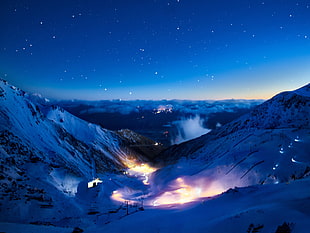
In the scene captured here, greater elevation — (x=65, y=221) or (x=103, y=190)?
(x=65, y=221)

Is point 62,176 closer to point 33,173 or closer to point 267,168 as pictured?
point 33,173

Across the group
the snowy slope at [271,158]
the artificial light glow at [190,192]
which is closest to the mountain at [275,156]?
the snowy slope at [271,158]

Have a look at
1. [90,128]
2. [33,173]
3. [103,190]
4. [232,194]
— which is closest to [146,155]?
[90,128]

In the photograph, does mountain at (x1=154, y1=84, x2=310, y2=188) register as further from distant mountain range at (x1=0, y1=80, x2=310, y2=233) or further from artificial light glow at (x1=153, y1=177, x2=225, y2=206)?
artificial light glow at (x1=153, y1=177, x2=225, y2=206)

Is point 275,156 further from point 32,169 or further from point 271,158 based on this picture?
point 32,169

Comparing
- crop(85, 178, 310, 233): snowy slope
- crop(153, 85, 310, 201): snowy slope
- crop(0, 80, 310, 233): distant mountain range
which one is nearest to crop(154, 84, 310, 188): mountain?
crop(153, 85, 310, 201): snowy slope

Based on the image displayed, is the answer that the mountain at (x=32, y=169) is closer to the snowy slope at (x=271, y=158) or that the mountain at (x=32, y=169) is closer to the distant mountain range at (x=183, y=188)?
the distant mountain range at (x=183, y=188)

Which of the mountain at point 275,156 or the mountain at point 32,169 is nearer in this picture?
the mountain at point 32,169

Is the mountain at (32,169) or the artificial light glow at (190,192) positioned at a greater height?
the mountain at (32,169)

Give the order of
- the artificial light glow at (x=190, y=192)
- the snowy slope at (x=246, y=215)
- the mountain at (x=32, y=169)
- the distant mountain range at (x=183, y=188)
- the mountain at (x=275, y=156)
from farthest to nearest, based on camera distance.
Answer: the artificial light glow at (x=190, y=192)
the mountain at (x=275, y=156)
the mountain at (x=32, y=169)
the distant mountain range at (x=183, y=188)
the snowy slope at (x=246, y=215)


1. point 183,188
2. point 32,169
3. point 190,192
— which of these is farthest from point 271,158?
point 32,169

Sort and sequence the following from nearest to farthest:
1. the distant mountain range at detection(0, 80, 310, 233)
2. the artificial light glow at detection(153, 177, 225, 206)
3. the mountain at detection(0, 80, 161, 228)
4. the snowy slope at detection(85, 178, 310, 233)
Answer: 1. the snowy slope at detection(85, 178, 310, 233)
2. the distant mountain range at detection(0, 80, 310, 233)
3. the mountain at detection(0, 80, 161, 228)
4. the artificial light glow at detection(153, 177, 225, 206)
